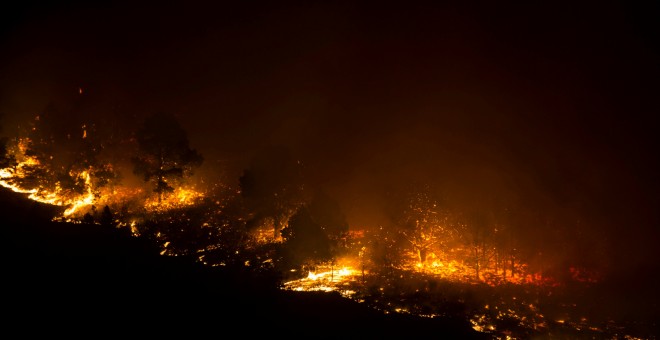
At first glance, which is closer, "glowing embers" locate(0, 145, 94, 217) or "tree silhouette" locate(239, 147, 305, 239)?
"tree silhouette" locate(239, 147, 305, 239)

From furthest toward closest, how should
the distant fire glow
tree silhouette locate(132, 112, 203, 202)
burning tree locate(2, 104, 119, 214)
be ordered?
burning tree locate(2, 104, 119, 214)
tree silhouette locate(132, 112, 203, 202)
the distant fire glow

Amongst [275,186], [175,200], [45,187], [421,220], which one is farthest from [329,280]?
[45,187]

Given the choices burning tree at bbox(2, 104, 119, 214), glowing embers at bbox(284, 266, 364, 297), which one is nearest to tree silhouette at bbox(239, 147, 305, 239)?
glowing embers at bbox(284, 266, 364, 297)

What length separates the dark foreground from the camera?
1639 centimetres

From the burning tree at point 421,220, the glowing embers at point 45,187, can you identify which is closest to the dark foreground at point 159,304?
the burning tree at point 421,220

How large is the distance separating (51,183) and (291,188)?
26518mm

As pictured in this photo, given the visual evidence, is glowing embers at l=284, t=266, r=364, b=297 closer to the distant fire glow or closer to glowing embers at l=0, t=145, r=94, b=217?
the distant fire glow

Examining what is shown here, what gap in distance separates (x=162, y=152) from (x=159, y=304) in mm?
23913

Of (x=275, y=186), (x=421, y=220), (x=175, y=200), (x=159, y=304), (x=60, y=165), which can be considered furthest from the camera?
(x=60, y=165)

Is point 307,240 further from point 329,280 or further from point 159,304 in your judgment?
point 159,304

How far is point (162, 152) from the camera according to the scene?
3959 cm

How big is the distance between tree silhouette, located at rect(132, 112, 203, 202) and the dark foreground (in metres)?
15.0

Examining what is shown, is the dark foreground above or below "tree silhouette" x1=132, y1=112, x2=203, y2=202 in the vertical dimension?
below

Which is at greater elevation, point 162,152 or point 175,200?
point 162,152
